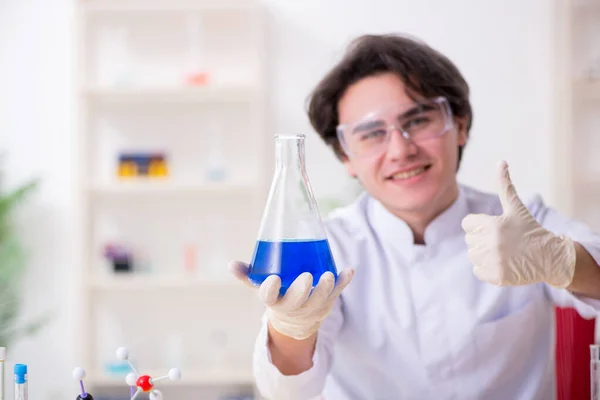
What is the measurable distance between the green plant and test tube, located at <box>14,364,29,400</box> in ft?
8.08

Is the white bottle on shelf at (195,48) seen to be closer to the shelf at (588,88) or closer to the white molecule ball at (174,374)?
the shelf at (588,88)

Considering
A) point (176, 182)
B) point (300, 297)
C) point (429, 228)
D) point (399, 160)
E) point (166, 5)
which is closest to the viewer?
point (300, 297)

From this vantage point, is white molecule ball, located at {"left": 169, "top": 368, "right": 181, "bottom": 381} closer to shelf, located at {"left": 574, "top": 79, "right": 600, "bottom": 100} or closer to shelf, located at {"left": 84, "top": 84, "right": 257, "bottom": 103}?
shelf, located at {"left": 84, "top": 84, "right": 257, "bottom": 103}

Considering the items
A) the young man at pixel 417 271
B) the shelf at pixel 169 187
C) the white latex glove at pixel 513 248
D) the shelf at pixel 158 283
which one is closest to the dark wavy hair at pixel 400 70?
the young man at pixel 417 271

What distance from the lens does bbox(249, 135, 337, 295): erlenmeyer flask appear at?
0.99 metres

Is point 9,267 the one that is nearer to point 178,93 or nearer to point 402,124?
point 178,93

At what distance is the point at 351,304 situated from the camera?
1601 millimetres

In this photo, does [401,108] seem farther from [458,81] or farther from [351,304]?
[351,304]

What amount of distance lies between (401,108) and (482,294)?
1.54ft

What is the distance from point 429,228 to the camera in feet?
5.24

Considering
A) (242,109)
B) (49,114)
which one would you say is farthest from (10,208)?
(242,109)

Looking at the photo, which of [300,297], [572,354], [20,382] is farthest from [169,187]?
[300,297]

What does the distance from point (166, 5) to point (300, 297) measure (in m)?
2.75

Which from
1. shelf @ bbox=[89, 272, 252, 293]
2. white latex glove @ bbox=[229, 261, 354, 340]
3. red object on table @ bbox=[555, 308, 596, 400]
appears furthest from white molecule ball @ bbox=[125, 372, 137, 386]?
shelf @ bbox=[89, 272, 252, 293]
